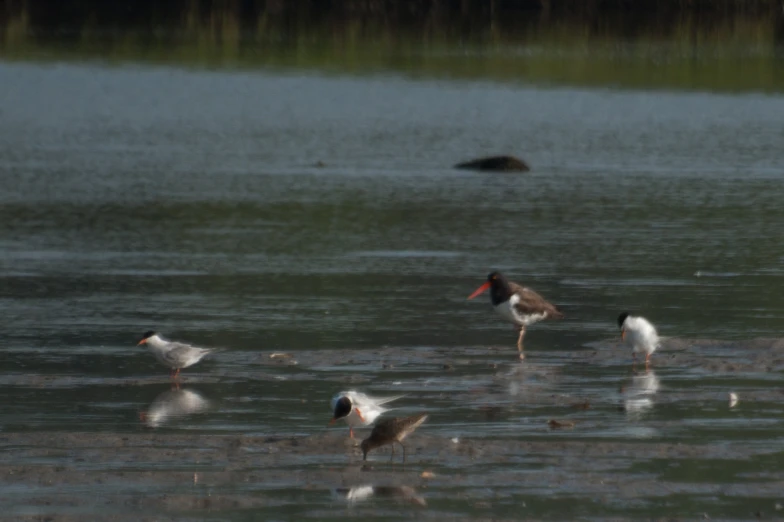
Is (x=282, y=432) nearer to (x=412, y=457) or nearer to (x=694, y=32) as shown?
(x=412, y=457)

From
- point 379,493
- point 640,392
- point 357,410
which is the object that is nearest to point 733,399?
point 640,392

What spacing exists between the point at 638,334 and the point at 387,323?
3.33 metres

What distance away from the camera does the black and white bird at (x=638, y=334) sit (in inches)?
583

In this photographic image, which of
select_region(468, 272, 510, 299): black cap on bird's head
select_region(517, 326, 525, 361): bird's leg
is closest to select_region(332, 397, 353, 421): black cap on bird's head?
select_region(517, 326, 525, 361): bird's leg

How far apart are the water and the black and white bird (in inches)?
8.7

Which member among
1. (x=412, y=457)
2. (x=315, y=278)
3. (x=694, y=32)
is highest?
(x=412, y=457)

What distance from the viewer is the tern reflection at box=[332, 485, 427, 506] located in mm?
10484

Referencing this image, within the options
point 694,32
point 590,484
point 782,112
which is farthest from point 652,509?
point 694,32

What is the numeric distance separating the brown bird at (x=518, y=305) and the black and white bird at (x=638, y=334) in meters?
1.45

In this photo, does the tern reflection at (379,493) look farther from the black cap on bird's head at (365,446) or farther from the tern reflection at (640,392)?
the tern reflection at (640,392)

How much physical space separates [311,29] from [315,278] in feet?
212

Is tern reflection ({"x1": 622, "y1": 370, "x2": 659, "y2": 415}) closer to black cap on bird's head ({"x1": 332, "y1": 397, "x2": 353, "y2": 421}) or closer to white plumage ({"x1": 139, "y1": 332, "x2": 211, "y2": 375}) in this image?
black cap on bird's head ({"x1": 332, "y1": 397, "x2": 353, "y2": 421})

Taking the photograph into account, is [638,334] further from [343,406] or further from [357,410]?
[343,406]

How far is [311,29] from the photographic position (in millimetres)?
84312
